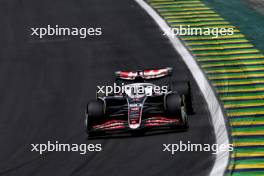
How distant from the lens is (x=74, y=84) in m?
20.3

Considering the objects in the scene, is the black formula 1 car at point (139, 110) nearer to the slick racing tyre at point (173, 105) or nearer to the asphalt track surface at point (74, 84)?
the slick racing tyre at point (173, 105)

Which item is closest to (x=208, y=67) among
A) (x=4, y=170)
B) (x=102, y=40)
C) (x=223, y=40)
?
(x=223, y=40)

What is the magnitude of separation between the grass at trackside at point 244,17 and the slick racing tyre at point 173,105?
23.6 feet

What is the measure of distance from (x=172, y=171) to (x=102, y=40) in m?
10.2

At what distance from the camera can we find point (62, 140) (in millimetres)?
16750

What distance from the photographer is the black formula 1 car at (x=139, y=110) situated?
1603cm

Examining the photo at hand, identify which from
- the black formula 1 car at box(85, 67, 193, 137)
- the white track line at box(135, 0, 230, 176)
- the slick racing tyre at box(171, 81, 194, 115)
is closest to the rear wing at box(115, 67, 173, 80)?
the black formula 1 car at box(85, 67, 193, 137)

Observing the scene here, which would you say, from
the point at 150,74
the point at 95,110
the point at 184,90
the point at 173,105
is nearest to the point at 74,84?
the point at 150,74

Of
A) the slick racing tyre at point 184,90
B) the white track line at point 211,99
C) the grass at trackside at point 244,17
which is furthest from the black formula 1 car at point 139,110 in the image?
the grass at trackside at point 244,17

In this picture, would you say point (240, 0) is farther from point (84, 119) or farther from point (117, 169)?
point (117, 169)

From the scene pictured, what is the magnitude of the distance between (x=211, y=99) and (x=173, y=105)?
9.52 feet
